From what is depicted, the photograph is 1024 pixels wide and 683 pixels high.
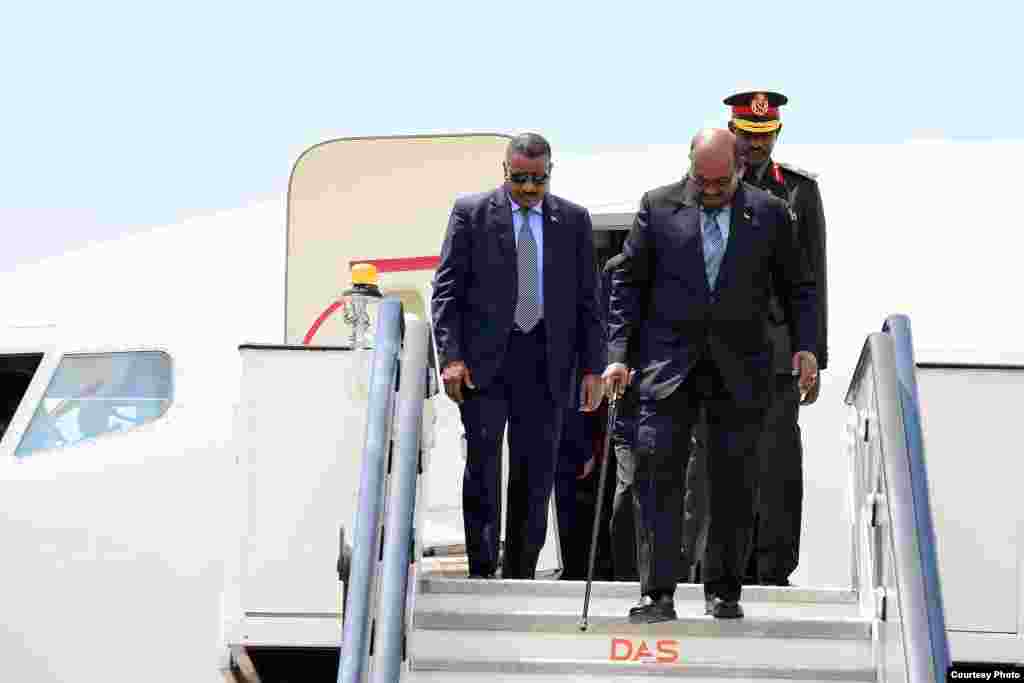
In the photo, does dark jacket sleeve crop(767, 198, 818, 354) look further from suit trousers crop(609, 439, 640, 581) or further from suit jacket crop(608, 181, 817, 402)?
suit trousers crop(609, 439, 640, 581)

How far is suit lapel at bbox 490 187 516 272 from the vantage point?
9070 mm

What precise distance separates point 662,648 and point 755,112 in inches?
113

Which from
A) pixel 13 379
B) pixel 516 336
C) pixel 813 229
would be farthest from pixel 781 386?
pixel 13 379

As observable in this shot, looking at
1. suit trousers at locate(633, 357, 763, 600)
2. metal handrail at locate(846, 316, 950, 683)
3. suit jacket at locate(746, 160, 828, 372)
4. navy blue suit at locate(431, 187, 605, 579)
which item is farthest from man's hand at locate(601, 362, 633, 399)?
suit jacket at locate(746, 160, 828, 372)

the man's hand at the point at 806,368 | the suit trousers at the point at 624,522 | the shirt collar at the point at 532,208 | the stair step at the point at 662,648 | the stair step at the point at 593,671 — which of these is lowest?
the stair step at the point at 593,671

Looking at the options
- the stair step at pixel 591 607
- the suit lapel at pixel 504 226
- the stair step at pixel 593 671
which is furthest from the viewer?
the suit lapel at pixel 504 226

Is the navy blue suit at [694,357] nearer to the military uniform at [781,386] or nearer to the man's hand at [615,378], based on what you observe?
the man's hand at [615,378]

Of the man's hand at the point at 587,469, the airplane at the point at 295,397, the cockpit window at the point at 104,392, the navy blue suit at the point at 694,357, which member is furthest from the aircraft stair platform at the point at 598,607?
the cockpit window at the point at 104,392

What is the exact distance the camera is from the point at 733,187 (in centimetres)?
834

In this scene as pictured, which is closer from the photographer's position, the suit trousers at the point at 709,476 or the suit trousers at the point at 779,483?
the suit trousers at the point at 709,476

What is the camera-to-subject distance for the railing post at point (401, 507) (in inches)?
279

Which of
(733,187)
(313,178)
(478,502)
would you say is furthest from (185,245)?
(733,187)

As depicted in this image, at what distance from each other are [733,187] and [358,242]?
3.23 metres

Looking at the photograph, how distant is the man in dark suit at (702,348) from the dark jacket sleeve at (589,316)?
70cm
